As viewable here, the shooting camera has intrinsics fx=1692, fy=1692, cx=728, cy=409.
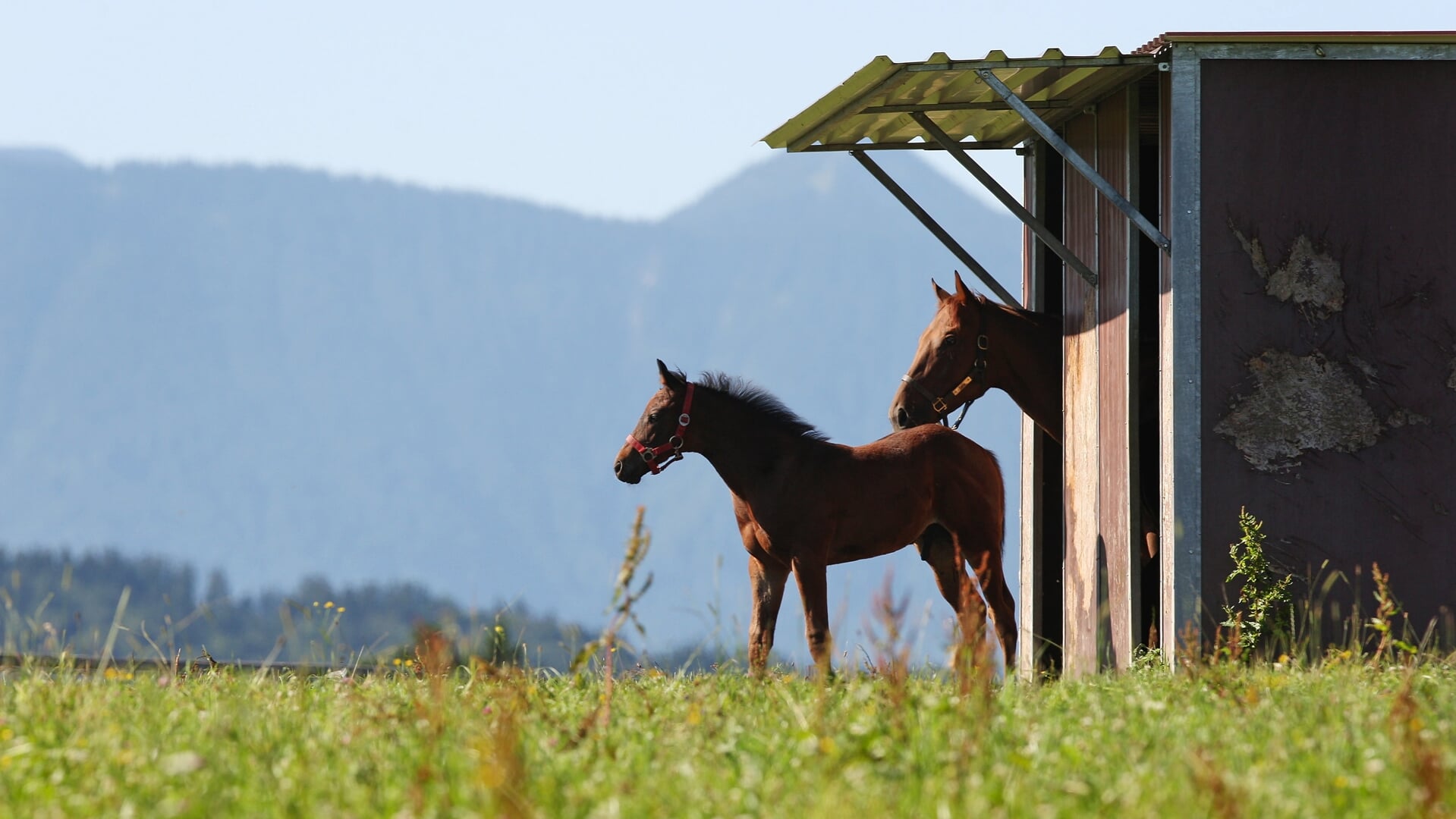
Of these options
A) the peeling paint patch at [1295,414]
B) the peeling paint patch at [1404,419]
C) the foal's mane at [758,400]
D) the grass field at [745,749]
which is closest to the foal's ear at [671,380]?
the foal's mane at [758,400]

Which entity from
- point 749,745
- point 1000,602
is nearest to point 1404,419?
point 1000,602

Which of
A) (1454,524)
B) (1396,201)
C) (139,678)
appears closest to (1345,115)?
(1396,201)

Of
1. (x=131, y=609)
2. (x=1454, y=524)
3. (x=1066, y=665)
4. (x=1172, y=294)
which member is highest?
(x=1172, y=294)

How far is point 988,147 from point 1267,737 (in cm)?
731

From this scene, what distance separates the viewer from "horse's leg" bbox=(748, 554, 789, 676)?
9781mm

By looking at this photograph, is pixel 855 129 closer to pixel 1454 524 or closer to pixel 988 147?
pixel 988 147

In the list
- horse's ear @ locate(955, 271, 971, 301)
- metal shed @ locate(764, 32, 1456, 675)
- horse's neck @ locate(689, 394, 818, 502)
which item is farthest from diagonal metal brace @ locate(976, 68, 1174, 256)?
horse's neck @ locate(689, 394, 818, 502)

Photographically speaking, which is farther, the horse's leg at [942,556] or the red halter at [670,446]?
the horse's leg at [942,556]

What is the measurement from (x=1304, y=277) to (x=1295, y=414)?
733 mm

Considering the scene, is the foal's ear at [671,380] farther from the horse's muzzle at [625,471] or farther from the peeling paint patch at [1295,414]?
the peeling paint patch at [1295,414]

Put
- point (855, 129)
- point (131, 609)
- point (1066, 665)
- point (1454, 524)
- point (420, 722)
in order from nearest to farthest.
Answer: point (420, 722) → point (1454, 524) → point (1066, 665) → point (855, 129) → point (131, 609)

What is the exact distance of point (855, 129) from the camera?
11.7 metres

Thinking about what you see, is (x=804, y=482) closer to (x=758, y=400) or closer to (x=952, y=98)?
(x=758, y=400)

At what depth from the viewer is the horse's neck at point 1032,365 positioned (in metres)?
11.1
